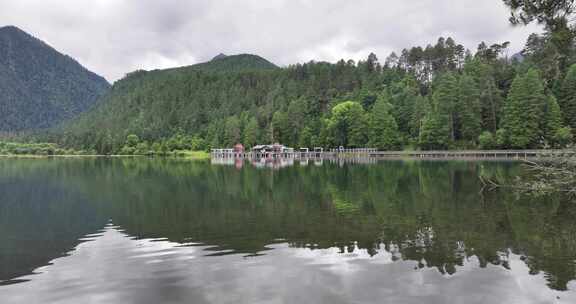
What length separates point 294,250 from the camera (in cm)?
1325

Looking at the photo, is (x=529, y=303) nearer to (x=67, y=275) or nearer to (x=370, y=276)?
(x=370, y=276)

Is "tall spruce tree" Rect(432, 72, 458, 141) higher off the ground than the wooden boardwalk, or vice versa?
"tall spruce tree" Rect(432, 72, 458, 141)

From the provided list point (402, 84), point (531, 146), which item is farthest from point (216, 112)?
point (531, 146)

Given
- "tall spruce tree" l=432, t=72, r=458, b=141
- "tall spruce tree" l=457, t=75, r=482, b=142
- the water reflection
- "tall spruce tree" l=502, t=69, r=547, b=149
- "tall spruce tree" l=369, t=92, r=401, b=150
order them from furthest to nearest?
"tall spruce tree" l=369, t=92, r=401, b=150 < "tall spruce tree" l=432, t=72, r=458, b=141 < "tall spruce tree" l=457, t=75, r=482, b=142 < "tall spruce tree" l=502, t=69, r=547, b=149 < the water reflection

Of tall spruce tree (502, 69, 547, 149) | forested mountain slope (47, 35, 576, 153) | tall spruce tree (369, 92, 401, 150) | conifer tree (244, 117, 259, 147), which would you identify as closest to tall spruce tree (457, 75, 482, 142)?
forested mountain slope (47, 35, 576, 153)

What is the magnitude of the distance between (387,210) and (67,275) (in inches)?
560

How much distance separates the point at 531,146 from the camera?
257 ft

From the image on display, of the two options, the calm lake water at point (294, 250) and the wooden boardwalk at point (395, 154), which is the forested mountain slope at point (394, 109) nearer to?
the wooden boardwalk at point (395, 154)

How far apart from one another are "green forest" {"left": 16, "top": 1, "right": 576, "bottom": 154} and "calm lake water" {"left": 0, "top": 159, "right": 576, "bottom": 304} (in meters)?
5.84

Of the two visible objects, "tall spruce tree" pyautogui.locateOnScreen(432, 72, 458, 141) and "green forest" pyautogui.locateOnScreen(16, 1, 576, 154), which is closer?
→ "green forest" pyautogui.locateOnScreen(16, 1, 576, 154)

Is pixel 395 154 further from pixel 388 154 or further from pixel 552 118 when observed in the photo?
pixel 552 118

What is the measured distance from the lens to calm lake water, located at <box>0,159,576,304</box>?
9.56 metres

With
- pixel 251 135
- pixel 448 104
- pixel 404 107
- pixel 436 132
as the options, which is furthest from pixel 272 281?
pixel 251 135

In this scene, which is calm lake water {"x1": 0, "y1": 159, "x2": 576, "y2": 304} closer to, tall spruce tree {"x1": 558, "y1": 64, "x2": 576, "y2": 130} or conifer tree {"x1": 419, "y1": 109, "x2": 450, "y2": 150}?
conifer tree {"x1": 419, "y1": 109, "x2": 450, "y2": 150}
